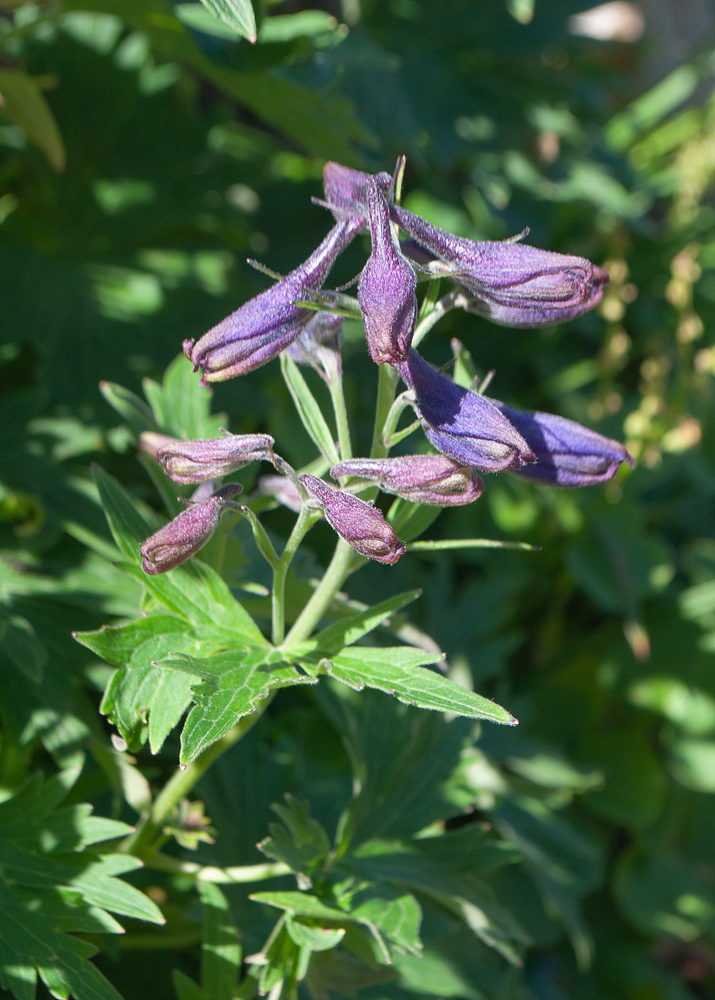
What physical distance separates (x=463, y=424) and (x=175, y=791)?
1.67ft

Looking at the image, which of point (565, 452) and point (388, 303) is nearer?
point (388, 303)

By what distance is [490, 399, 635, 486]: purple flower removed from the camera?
79cm

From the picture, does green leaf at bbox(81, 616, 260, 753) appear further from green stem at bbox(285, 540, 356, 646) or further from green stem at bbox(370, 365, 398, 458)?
green stem at bbox(370, 365, 398, 458)

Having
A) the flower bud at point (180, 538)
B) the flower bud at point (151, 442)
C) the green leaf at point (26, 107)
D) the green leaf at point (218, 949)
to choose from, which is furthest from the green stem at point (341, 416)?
the green leaf at point (26, 107)

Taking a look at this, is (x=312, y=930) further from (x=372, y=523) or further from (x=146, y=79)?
(x=146, y=79)

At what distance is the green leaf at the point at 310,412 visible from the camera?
32.0 inches

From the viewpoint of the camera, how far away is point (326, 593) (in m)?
0.84

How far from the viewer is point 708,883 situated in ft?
6.79

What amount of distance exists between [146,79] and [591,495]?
4.43 feet

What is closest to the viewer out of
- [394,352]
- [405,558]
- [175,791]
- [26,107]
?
[394,352]

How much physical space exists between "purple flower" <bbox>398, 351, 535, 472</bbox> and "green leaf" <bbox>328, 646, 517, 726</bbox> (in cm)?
18

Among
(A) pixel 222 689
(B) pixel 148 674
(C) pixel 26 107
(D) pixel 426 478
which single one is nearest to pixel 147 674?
(B) pixel 148 674

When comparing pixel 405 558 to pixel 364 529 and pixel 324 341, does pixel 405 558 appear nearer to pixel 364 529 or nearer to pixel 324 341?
pixel 324 341

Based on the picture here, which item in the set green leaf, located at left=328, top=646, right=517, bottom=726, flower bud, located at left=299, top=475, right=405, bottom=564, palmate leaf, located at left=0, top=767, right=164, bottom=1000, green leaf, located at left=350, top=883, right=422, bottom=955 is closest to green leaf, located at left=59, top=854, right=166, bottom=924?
palmate leaf, located at left=0, top=767, right=164, bottom=1000
